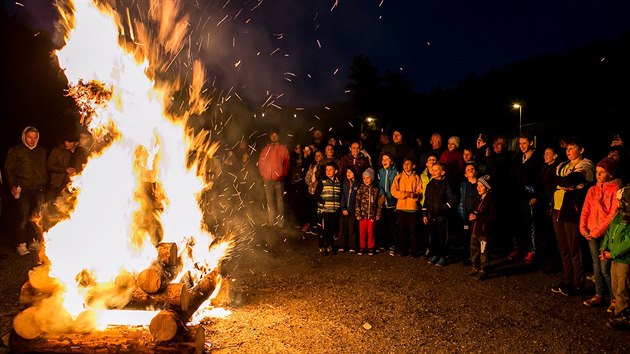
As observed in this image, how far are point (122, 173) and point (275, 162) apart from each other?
20.9ft

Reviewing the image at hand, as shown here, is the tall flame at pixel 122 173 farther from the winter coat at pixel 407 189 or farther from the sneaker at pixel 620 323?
the sneaker at pixel 620 323

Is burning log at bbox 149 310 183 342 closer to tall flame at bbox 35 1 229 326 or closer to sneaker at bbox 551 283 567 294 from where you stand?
tall flame at bbox 35 1 229 326

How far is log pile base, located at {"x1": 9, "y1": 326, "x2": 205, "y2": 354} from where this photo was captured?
169 inches

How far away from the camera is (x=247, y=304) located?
621 cm

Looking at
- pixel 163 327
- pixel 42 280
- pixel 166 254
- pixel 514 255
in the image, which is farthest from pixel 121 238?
pixel 514 255

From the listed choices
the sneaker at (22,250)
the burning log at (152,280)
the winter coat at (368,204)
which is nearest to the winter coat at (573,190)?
the winter coat at (368,204)

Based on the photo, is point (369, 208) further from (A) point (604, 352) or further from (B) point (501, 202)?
(A) point (604, 352)

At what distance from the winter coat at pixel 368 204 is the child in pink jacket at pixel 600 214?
4.04m

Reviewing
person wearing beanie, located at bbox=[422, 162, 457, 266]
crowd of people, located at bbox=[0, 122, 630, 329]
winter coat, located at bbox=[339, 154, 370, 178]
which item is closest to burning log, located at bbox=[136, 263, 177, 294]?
crowd of people, located at bbox=[0, 122, 630, 329]

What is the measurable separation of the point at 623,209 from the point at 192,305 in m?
5.49

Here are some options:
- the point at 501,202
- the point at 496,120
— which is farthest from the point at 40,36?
the point at 496,120

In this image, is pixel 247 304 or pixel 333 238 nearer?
pixel 247 304

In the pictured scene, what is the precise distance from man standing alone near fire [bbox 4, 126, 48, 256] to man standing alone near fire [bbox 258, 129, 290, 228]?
5.35 m

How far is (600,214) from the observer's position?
5.90m
